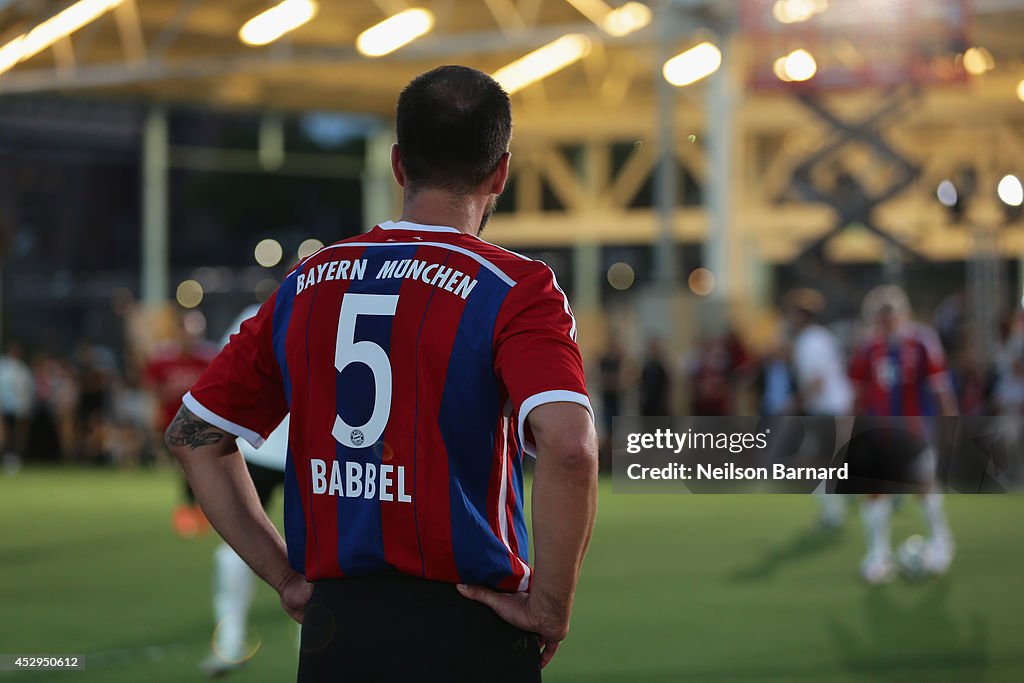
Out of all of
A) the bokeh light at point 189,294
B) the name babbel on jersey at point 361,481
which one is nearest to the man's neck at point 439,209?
the name babbel on jersey at point 361,481

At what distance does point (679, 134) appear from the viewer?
28078mm

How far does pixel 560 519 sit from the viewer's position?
2.39 meters

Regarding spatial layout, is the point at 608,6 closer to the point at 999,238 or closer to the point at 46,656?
the point at 999,238

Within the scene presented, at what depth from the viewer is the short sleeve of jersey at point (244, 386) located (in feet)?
8.59

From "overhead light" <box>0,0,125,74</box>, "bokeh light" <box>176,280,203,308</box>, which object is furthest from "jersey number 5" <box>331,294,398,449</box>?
"bokeh light" <box>176,280,203,308</box>

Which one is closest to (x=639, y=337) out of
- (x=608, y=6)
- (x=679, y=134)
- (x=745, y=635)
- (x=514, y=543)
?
(x=608, y=6)

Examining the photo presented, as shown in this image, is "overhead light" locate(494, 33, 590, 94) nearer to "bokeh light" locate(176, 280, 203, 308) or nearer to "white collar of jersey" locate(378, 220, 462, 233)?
"bokeh light" locate(176, 280, 203, 308)

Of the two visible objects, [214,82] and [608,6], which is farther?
[214,82]

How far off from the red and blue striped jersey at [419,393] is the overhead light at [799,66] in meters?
18.7

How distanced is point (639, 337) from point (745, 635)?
14024 mm

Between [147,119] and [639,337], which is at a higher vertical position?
[147,119]

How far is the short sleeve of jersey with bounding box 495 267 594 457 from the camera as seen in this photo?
2311mm

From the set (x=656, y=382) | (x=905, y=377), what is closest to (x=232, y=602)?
(x=905, y=377)

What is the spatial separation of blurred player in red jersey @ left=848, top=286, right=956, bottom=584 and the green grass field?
15.0 inches
